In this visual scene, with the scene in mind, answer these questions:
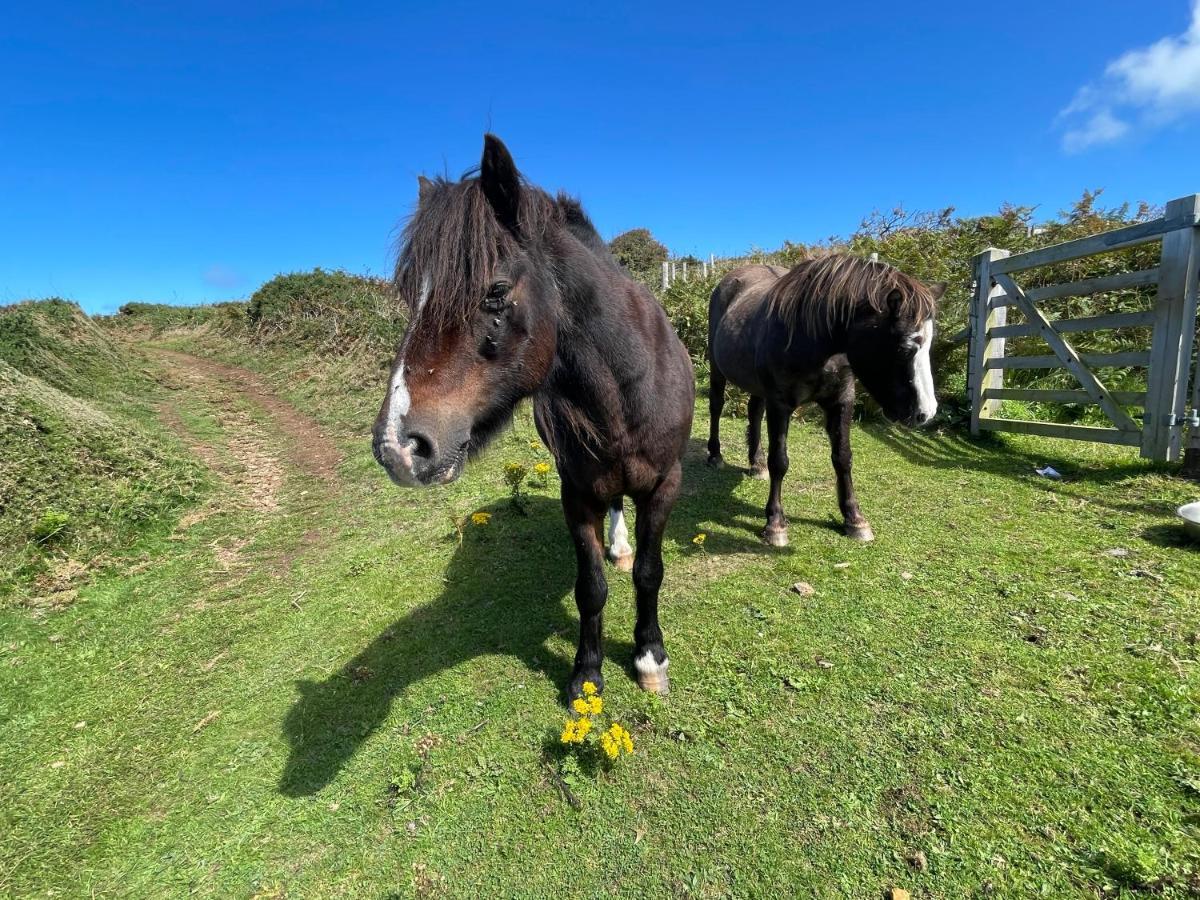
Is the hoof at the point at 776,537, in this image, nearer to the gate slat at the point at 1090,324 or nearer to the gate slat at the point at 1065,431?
the gate slat at the point at 1065,431

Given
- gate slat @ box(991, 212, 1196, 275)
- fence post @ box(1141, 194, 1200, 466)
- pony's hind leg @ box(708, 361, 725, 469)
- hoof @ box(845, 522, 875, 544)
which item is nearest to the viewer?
hoof @ box(845, 522, 875, 544)

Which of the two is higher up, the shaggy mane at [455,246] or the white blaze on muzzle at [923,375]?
the shaggy mane at [455,246]

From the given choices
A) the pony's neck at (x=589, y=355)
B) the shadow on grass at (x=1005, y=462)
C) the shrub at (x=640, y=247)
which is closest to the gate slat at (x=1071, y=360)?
the shadow on grass at (x=1005, y=462)

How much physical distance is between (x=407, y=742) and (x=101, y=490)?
5.24 m

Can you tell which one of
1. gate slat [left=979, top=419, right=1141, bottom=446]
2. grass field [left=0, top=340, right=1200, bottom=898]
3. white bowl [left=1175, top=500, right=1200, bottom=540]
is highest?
gate slat [left=979, top=419, right=1141, bottom=446]

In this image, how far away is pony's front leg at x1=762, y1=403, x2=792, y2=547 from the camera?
14.2 ft

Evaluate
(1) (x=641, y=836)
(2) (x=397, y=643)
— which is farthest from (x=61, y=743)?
(1) (x=641, y=836)

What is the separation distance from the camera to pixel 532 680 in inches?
119

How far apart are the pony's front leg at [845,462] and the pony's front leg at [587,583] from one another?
99.1 inches

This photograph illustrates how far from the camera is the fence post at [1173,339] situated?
450 cm

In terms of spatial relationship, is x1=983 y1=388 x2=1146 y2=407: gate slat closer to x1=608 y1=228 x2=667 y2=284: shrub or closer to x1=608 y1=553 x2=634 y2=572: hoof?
x1=608 y1=553 x2=634 y2=572: hoof

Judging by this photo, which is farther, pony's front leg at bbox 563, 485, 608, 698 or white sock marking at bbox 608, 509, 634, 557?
white sock marking at bbox 608, 509, 634, 557

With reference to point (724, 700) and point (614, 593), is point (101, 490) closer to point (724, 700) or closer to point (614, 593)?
point (614, 593)

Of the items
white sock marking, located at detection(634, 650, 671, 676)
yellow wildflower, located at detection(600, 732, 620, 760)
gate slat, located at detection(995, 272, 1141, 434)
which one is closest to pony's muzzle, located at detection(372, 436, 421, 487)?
yellow wildflower, located at detection(600, 732, 620, 760)
